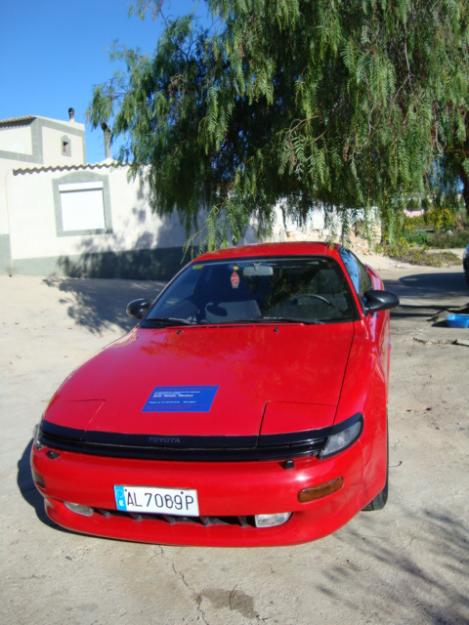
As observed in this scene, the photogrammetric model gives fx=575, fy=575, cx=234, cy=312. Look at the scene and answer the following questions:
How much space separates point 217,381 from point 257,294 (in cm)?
134

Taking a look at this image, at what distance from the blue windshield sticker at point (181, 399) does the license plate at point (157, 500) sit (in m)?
0.41

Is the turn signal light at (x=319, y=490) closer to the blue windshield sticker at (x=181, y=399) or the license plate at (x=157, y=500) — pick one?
the license plate at (x=157, y=500)

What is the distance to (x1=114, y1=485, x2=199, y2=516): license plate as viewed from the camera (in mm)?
2530

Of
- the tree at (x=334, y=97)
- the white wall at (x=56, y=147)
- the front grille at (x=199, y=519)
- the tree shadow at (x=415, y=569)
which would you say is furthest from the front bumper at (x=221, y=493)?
the white wall at (x=56, y=147)

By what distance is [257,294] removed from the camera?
167 inches

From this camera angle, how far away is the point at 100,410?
2955 millimetres

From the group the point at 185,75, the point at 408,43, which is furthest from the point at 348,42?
the point at 185,75

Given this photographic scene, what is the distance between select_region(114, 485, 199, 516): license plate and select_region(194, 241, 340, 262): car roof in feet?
7.95

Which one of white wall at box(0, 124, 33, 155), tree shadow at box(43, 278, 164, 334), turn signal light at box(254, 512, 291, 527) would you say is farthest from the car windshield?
white wall at box(0, 124, 33, 155)

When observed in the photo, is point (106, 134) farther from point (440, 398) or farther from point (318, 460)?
point (318, 460)

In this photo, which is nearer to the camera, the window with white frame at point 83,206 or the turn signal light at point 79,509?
the turn signal light at point 79,509

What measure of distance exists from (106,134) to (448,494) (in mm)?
5819

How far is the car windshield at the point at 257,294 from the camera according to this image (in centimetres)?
402

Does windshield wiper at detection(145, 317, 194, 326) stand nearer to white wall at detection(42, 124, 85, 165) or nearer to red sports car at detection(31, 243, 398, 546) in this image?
red sports car at detection(31, 243, 398, 546)
